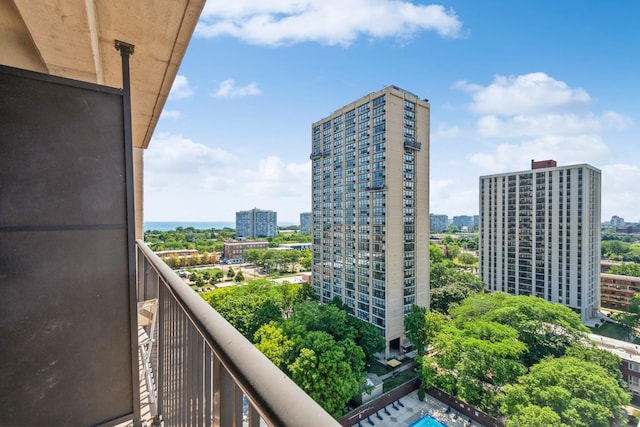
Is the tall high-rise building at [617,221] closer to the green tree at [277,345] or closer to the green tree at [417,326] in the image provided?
the green tree at [417,326]

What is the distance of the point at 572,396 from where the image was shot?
8039mm

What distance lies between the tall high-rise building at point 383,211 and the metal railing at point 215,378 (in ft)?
45.4

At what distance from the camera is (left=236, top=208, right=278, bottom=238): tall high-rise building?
74.1 meters

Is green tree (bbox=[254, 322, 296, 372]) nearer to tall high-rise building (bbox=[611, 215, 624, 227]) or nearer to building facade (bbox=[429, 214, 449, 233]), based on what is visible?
building facade (bbox=[429, 214, 449, 233])

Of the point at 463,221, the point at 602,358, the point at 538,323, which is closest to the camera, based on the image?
the point at 602,358

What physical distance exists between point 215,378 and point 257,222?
75236 mm

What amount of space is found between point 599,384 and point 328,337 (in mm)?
7640

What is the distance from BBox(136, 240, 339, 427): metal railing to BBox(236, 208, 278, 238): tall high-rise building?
2886 inches

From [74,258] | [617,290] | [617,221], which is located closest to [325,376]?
[74,258]

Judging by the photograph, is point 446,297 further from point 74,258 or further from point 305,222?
point 305,222

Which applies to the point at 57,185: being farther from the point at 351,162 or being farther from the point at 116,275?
the point at 351,162

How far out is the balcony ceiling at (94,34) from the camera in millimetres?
1415

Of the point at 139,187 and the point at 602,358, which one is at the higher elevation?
the point at 139,187

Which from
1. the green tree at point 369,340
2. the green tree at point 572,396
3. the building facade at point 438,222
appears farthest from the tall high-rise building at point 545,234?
the building facade at point 438,222
